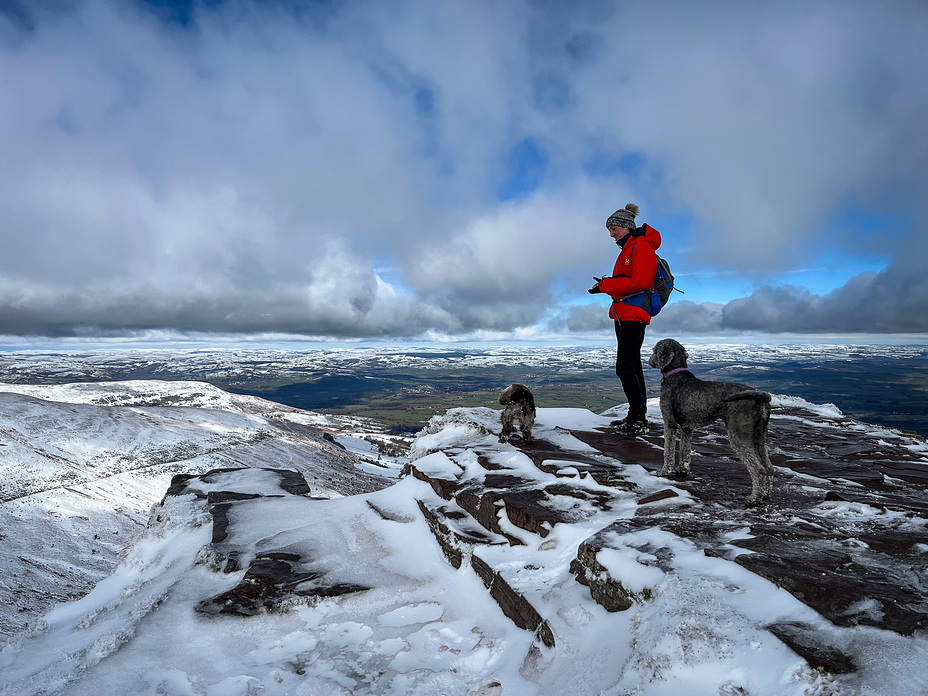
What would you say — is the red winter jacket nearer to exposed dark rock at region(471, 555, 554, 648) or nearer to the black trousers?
the black trousers

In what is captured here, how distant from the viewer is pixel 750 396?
596 centimetres

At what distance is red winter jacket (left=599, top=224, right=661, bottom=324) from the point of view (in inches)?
360

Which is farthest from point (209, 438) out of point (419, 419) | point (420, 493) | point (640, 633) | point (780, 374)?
point (780, 374)

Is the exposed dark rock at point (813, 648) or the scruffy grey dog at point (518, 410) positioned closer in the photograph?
the exposed dark rock at point (813, 648)

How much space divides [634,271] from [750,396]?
13.3 ft

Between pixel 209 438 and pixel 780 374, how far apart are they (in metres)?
154

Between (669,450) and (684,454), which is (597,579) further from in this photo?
(684,454)

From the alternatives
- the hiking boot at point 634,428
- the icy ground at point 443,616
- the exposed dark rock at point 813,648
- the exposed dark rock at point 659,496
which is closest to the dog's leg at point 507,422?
the icy ground at point 443,616

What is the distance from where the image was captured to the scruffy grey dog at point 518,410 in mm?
10797

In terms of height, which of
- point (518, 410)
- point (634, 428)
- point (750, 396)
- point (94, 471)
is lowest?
point (94, 471)

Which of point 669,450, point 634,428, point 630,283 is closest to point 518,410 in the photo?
point 634,428

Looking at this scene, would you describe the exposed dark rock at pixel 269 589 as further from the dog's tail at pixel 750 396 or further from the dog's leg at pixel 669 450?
the dog's tail at pixel 750 396

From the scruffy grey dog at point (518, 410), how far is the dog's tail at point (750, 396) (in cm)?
518

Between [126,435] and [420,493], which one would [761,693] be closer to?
[420,493]
